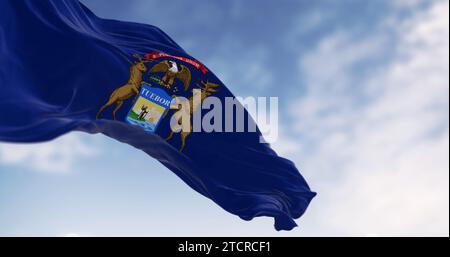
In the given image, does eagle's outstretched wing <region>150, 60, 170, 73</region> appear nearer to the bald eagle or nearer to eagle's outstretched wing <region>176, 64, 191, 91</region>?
the bald eagle

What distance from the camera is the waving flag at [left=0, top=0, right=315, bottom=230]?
1040 centimetres

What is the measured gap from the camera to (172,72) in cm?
1325

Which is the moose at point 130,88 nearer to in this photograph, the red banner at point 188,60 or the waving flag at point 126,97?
the waving flag at point 126,97

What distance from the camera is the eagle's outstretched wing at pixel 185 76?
13320 mm

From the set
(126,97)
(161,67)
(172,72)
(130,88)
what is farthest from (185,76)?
(126,97)

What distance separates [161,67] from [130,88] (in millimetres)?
1049

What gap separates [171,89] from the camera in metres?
13.1

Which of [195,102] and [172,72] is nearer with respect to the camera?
[172,72]

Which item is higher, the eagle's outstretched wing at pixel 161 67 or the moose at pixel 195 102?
the eagle's outstretched wing at pixel 161 67

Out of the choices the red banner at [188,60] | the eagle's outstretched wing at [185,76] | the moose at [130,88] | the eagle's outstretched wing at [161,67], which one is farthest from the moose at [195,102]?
the moose at [130,88]

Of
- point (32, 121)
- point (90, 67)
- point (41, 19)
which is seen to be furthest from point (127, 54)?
point (32, 121)

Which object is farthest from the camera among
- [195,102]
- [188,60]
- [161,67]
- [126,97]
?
[188,60]

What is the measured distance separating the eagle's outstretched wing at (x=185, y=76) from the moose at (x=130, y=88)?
31.6 inches

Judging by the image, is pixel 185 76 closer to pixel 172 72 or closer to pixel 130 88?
pixel 172 72
